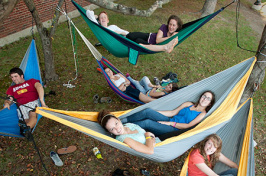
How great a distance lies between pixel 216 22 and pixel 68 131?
531 centimetres

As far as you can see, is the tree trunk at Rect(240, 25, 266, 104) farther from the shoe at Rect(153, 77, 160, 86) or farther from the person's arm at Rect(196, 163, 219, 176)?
the shoe at Rect(153, 77, 160, 86)

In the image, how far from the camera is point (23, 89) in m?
2.22

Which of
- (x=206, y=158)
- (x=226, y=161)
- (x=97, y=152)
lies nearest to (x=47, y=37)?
(x=97, y=152)

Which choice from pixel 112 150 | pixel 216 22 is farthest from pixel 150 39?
pixel 216 22

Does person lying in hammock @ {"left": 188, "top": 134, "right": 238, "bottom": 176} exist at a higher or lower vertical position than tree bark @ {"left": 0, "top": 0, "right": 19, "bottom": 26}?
lower

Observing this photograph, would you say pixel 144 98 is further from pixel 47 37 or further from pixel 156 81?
pixel 47 37

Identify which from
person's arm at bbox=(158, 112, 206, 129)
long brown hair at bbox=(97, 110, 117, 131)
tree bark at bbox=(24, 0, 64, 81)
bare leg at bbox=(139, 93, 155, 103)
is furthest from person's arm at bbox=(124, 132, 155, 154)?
tree bark at bbox=(24, 0, 64, 81)

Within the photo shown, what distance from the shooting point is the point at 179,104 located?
89.7 inches

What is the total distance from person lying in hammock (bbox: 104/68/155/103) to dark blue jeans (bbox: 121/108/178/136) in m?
0.55

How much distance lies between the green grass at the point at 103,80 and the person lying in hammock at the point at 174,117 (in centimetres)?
44

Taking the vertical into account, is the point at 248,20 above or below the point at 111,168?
above

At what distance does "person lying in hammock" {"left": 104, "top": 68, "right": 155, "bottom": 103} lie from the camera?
2.66 meters

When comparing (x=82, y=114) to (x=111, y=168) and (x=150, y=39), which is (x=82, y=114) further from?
(x=150, y=39)

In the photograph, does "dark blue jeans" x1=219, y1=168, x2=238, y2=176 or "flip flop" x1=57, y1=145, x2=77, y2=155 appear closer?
"dark blue jeans" x1=219, y1=168, x2=238, y2=176
